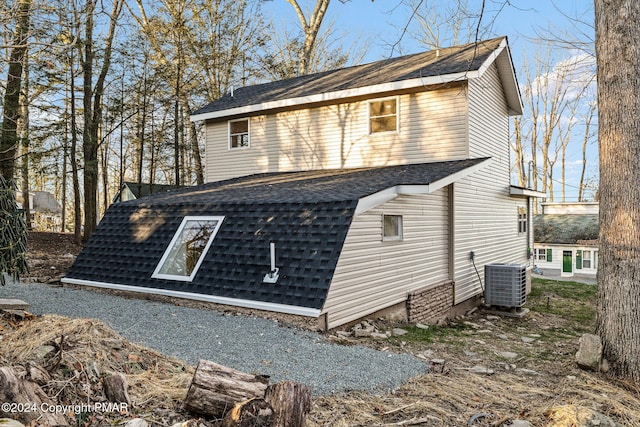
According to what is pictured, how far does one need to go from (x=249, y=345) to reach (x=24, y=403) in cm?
263

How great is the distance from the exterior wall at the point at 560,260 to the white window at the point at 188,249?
2143cm

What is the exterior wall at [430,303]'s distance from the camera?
8.30 meters

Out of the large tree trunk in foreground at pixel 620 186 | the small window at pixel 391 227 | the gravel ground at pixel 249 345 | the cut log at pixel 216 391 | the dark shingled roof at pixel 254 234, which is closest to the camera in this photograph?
the cut log at pixel 216 391

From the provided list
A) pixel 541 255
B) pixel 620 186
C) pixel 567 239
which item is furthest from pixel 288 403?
pixel 541 255

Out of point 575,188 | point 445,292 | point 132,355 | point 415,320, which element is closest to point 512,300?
point 445,292

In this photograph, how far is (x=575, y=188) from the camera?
28125 mm

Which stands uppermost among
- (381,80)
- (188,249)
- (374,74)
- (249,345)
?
(374,74)

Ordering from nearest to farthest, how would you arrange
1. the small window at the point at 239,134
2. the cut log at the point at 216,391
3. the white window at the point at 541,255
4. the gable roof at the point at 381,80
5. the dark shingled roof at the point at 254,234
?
the cut log at the point at 216,391 < the dark shingled roof at the point at 254,234 < the gable roof at the point at 381,80 < the small window at the point at 239,134 < the white window at the point at 541,255

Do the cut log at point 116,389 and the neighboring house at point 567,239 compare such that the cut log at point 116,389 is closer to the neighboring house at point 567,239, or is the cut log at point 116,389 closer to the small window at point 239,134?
the small window at point 239,134

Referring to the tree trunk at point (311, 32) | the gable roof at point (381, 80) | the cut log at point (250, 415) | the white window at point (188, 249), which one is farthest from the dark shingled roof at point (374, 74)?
the cut log at point (250, 415)

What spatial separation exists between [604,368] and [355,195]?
392cm

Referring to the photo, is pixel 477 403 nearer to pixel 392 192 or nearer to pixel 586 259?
pixel 392 192

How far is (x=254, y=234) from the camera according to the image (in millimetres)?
7238

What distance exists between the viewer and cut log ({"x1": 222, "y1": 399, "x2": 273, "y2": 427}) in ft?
8.97
